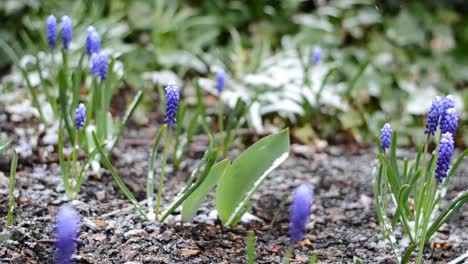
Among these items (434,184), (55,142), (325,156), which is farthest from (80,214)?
(325,156)

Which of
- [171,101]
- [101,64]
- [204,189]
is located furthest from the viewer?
[101,64]

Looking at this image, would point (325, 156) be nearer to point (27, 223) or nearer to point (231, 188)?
Result: point (231, 188)

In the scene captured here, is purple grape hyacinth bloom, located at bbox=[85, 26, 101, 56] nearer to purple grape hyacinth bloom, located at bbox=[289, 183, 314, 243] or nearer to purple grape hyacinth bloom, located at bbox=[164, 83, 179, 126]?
purple grape hyacinth bloom, located at bbox=[164, 83, 179, 126]

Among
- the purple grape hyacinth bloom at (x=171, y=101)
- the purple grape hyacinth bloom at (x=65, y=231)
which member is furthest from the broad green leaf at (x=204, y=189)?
the purple grape hyacinth bloom at (x=65, y=231)

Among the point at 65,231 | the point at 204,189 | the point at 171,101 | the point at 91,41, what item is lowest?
the point at 65,231

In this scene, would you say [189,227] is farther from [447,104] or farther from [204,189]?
[447,104]

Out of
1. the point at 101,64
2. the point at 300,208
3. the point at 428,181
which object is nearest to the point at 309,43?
the point at 101,64

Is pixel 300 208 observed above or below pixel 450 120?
below

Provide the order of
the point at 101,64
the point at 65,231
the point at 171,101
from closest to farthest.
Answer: the point at 65,231, the point at 171,101, the point at 101,64
